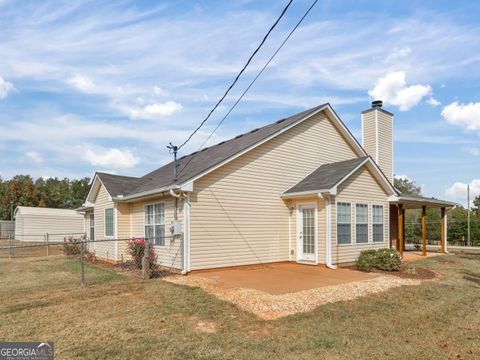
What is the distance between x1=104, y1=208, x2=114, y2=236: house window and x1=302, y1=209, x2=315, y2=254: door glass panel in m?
8.32

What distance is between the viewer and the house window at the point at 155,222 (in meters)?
13.1

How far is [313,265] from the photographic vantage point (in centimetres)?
1317

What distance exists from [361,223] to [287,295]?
6863mm

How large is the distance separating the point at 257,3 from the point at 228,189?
620cm

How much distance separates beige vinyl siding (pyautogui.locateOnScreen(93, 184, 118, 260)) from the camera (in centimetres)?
1667

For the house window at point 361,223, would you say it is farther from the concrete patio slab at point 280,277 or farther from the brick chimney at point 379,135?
the brick chimney at point 379,135

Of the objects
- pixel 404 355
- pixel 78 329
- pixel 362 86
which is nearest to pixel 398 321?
pixel 404 355

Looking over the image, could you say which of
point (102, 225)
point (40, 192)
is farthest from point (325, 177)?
point (40, 192)

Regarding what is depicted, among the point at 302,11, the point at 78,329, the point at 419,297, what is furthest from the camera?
the point at 419,297

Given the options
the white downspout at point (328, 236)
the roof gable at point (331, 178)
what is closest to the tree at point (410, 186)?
the roof gable at point (331, 178)

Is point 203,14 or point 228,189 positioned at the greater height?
point 203,14

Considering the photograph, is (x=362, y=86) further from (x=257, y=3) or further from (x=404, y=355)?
(x=404, y=355)

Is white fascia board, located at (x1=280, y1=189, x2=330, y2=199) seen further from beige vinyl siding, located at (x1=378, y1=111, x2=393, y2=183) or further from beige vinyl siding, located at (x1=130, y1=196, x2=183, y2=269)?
beige vinyl siding, located at (x1=378, y1=111, x2=393, y2=183)

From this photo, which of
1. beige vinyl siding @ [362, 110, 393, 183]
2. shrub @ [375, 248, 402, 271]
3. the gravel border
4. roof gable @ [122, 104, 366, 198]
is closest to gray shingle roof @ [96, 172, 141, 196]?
roof gable @ [122, 104, 366, 198]
